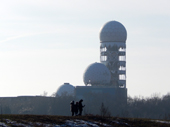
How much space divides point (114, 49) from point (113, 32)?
473 cm

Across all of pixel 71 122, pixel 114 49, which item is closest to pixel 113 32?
pixel 114 49

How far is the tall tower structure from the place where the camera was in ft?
411

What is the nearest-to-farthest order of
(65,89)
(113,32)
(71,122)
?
(71,122)
(113,32)
(65,89)

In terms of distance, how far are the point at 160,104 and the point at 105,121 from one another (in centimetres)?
7007

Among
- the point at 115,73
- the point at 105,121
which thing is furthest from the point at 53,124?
the point at 115,73

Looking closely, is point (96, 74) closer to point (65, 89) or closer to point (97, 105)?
point (97, 105)

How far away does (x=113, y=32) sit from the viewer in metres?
125

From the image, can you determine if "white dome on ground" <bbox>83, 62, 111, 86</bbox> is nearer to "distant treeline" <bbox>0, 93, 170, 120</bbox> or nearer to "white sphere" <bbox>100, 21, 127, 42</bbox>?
"distant treeline" <bbox>0, 93, 170, 120</bbox>

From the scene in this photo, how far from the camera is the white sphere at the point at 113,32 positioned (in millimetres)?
124812

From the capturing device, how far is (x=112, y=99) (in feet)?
390

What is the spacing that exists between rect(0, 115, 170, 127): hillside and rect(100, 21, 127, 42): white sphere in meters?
85.0

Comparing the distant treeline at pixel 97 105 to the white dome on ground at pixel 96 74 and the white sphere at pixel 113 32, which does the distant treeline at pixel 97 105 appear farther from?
the white sphere at pixel 113 32

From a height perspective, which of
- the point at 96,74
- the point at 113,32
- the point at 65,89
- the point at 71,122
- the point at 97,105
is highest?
the point at 113,32

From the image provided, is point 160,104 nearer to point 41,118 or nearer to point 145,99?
point 145,99
